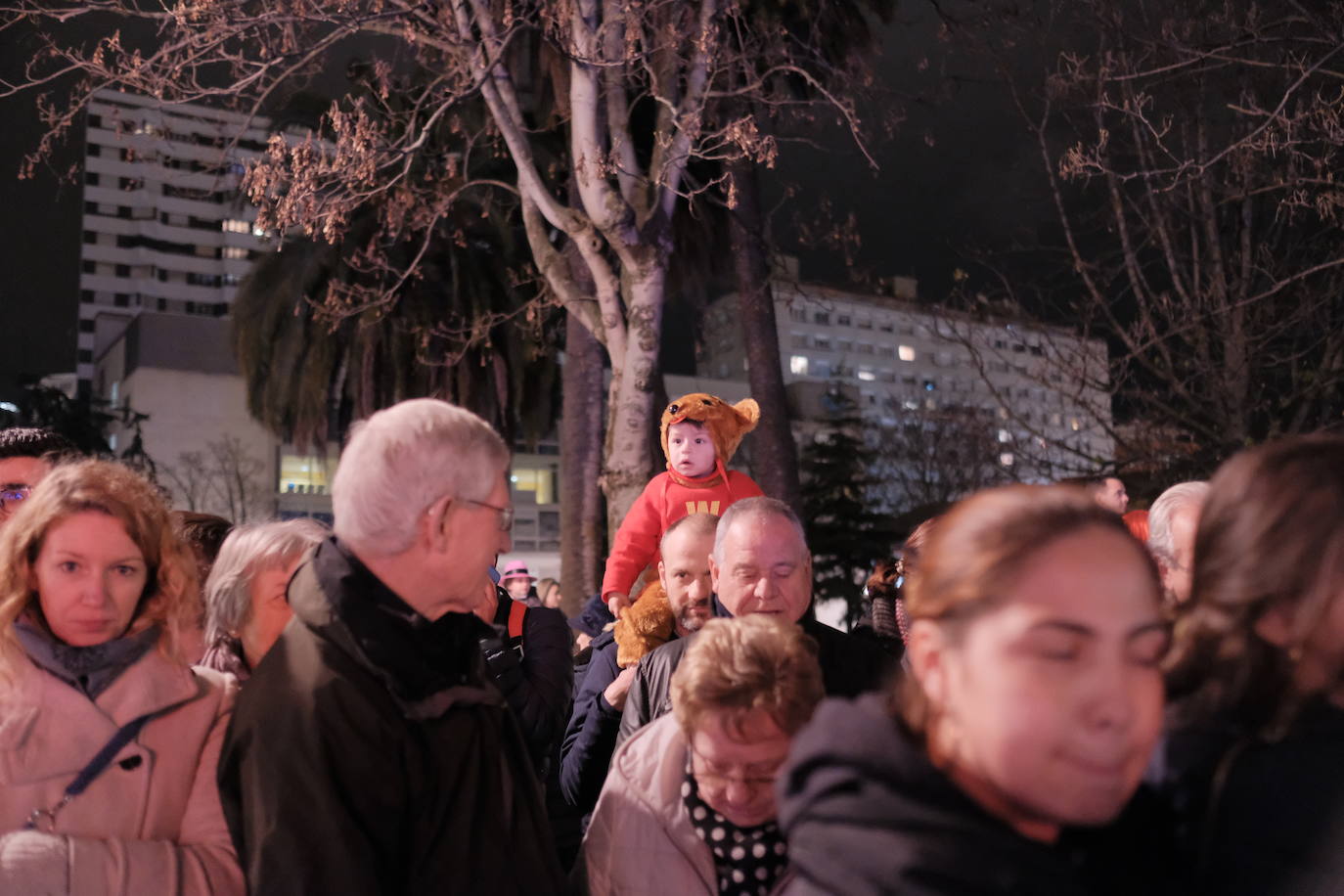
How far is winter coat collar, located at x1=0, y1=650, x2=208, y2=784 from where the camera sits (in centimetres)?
253

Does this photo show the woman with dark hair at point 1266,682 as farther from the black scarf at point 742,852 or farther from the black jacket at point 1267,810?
the black scarf at point 742,852

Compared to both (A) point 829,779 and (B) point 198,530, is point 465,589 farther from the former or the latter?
(B) point 198,530

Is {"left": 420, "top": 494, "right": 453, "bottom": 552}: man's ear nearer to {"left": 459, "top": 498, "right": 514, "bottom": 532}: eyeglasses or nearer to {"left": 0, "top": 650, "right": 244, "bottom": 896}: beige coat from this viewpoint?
{"left": 459, "top": 498, "right": 514, "bottom": 532}: eyeglasses

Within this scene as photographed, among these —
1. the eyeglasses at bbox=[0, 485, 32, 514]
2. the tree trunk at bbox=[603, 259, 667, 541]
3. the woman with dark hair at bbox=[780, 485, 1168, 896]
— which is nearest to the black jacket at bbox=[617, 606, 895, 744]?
the woman with dark hair at bbox=[780, 485, 1168, 896]

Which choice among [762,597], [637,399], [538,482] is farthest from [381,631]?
[538,482]

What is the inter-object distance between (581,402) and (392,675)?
1119 centimetres

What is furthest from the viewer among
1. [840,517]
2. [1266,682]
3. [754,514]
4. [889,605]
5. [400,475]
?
[840,517]

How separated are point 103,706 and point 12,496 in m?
2.22

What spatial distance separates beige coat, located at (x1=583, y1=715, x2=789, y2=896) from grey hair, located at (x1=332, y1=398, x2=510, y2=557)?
84 cm

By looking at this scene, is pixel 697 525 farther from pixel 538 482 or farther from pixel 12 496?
pixel 538 482

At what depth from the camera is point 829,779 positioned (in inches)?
60.6

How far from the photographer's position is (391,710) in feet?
7.54

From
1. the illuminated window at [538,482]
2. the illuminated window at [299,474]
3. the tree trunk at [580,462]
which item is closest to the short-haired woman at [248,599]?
the tree trunk at [580,462]

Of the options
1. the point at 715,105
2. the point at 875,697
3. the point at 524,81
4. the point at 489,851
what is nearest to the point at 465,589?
the point at 489,851
